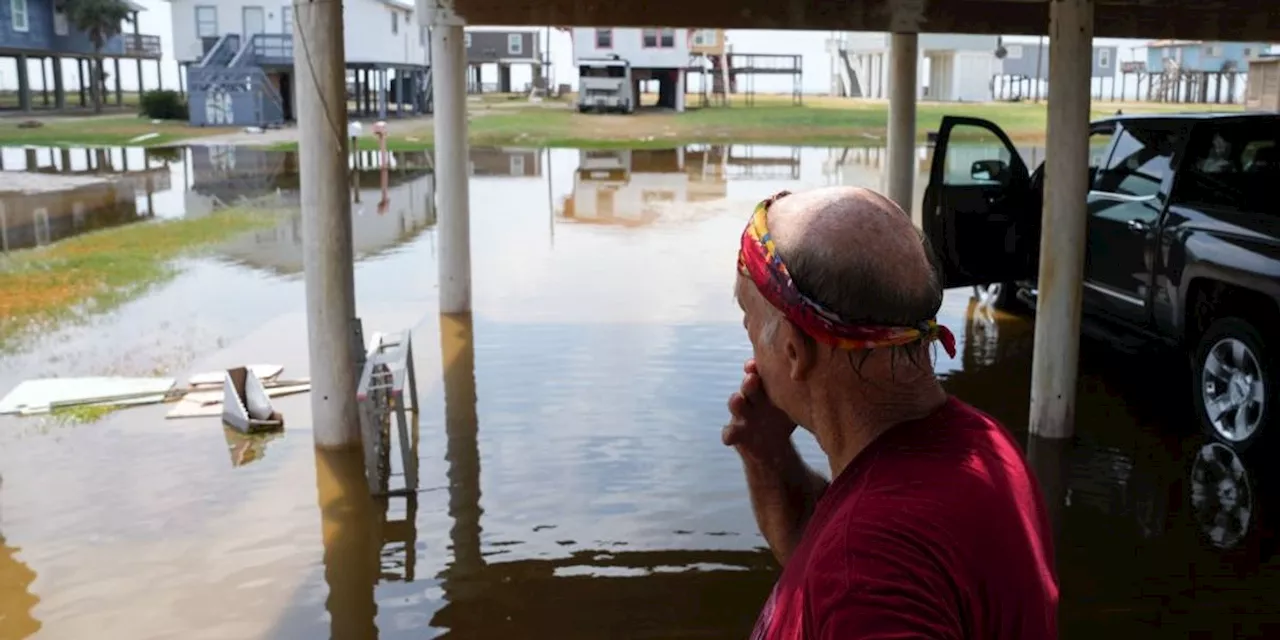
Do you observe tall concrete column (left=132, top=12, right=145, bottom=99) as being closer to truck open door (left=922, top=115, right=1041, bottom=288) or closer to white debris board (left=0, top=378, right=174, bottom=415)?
white debris board (left=0, top=378, right=174, bottom=415)

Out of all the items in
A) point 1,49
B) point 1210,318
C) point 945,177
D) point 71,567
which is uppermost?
point 1,49

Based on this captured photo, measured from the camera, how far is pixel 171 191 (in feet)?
78.0

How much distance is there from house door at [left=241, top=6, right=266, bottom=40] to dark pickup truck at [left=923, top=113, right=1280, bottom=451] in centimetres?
4172

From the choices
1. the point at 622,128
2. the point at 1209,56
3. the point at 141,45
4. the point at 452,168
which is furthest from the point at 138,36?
the point at 1209,56

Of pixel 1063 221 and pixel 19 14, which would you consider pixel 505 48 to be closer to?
pixel 19 14

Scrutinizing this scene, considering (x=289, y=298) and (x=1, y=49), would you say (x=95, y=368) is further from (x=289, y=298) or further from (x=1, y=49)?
(x=1, y=49)

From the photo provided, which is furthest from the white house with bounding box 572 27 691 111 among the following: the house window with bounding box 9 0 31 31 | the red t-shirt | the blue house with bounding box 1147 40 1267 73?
the red t-shirt

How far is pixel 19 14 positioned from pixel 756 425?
52.3 m

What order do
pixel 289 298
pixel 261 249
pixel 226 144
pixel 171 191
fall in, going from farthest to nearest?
1. pixel 226 144
2. pixel 171 191
3. pixel 261 249
4. pixel 289 298

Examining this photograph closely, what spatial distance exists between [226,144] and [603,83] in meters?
17.9

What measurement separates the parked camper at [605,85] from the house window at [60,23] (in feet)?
71.7

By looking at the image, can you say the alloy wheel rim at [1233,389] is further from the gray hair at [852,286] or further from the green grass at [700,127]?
the green grass at [700,127]

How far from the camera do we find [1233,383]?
6898 millimetres

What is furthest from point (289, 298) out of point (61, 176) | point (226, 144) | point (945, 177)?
point (226, 144)
